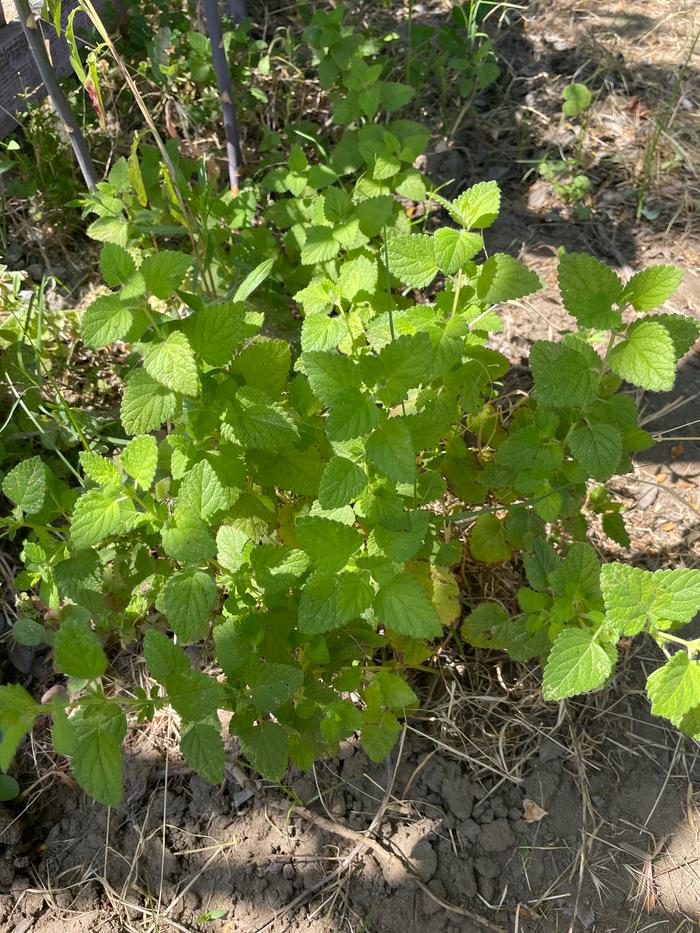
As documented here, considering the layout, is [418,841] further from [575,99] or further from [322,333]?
[575,99]

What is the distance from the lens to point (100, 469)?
156cm

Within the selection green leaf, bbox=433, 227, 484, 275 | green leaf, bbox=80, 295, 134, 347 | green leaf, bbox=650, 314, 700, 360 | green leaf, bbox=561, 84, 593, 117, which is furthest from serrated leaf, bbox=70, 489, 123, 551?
green leaf, bbox=561, 84, 593, 117

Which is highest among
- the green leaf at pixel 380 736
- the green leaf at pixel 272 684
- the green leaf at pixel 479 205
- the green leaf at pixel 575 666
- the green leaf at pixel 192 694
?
the green leaf at pixel 479 205

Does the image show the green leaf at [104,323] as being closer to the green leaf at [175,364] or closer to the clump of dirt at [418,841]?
the green leaf at [175,364]

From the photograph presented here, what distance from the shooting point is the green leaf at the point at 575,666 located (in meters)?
1.36

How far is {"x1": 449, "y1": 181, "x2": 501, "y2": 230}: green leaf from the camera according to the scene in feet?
5.14

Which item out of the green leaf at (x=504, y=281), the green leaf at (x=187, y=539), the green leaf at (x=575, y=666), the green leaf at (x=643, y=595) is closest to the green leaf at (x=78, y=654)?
the green leaf at (x=187, y=539)

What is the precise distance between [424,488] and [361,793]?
0.82 metres

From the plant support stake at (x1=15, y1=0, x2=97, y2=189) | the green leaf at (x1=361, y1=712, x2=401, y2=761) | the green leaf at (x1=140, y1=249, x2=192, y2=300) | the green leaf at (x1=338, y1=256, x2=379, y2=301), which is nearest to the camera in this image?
the green leaf at (x1=140, y1=249, x2=192, y2=300)

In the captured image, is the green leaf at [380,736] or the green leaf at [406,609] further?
the green leaf at [380,736]

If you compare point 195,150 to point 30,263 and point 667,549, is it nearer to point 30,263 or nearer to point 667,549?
point 30,263

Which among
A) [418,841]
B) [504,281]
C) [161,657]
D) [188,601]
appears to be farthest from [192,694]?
[504,281]

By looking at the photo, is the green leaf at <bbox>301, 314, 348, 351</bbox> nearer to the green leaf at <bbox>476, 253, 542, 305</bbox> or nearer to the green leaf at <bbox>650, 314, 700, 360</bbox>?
the green leaf at <bbox>476, 253, 542, 305</bbox>

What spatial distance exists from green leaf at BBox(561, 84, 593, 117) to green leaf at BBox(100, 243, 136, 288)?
8.04ft
